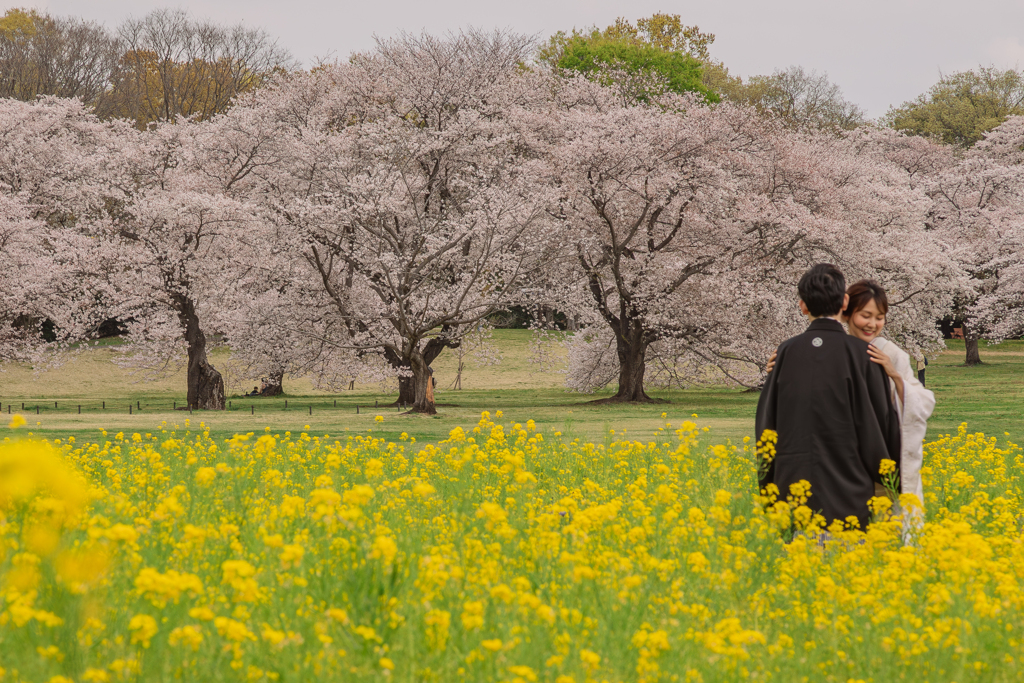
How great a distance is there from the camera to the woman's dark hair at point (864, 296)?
222 inches

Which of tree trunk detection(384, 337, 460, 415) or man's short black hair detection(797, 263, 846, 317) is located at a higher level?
man's short black hair detection(797, 263, 846, 317)

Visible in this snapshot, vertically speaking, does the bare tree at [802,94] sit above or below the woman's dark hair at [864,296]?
above

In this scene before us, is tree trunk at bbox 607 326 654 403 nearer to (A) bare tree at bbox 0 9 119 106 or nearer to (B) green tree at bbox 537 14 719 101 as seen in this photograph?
(B) green tree at bbox 537 14 719 101

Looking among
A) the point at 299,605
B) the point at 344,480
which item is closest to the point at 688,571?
the point at 299,605

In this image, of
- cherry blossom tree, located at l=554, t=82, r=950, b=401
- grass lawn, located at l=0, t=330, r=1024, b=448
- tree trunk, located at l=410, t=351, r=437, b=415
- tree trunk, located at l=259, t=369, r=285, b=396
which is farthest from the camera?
tree trunk, located at l=259, t=369, r=285, b=396

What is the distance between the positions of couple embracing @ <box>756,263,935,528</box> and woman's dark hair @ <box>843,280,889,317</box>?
0.04ft

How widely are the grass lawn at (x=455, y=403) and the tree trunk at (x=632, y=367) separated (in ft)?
3.32

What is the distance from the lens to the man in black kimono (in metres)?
5.42

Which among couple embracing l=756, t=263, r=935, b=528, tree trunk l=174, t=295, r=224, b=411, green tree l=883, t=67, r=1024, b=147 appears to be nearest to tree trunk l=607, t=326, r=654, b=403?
tree trunk l=174, t=295, r=224, b=411

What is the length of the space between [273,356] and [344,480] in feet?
70.0

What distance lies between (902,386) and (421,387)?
1881 cm

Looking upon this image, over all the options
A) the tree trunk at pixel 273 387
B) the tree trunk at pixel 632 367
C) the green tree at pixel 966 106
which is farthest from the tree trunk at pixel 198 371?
the green tree at pixel 966 106

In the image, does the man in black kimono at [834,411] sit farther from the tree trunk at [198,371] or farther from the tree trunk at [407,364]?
the tree trunk at [198,371]

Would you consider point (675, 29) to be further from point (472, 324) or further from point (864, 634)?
point (864, 634)
